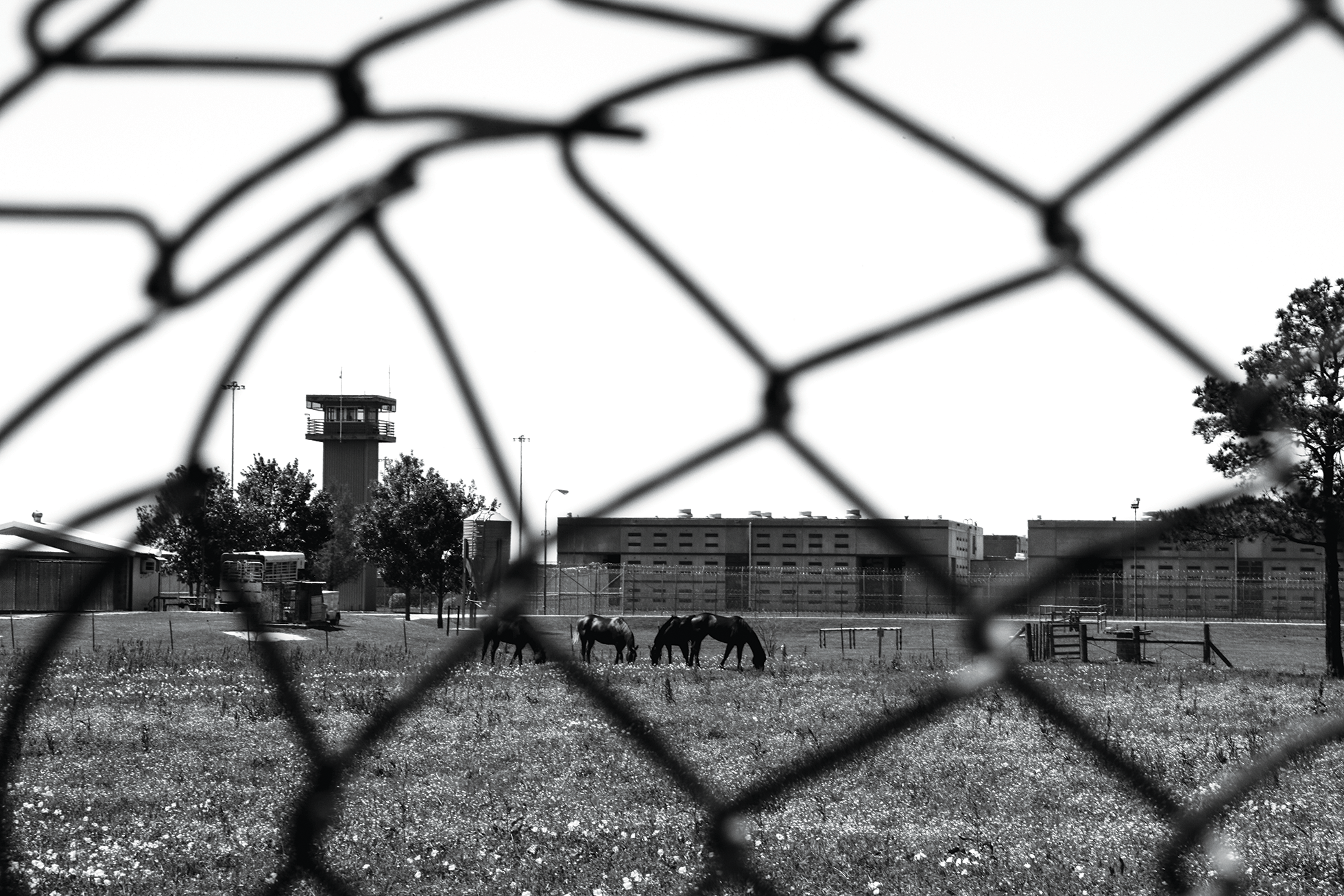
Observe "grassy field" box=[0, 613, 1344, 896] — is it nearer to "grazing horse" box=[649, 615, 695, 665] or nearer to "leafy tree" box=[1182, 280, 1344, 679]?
"leafy tree" box=[1182, 280, 1344, 679]

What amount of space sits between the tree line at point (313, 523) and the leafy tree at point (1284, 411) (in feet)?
1.78

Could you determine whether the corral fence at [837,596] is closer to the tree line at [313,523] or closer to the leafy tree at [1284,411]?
the tree line at [313,523]

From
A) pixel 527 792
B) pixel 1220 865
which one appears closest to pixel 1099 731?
pixel 527 792

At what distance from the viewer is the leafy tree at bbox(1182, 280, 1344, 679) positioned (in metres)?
0.84

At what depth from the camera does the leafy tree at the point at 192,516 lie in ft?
2.96

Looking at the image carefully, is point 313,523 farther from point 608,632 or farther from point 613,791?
point 613,791

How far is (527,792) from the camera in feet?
24.4

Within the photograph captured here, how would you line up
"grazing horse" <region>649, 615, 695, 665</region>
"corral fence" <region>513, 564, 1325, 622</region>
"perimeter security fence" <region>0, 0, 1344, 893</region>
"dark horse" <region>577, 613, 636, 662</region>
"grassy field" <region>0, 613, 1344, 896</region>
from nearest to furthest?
"perimeter security fence" <region>0, 0, 1344, 893</region>
"grassy field" <region>0, 613, 1344, 896</region>
"dark horse" <region>577, 613, 636, 662</region>
"grazing horse" <region>649, 615, 695, 665</region>
"corral fence" <region>513, 564, 1325, 622</region>

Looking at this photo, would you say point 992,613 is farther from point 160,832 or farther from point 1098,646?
point 1098,646

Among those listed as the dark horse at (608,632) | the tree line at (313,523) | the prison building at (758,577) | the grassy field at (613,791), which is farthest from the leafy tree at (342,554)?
the grassy field at (613,791)

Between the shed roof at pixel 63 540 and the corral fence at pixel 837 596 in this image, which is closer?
the shed roof at pixel 63 540

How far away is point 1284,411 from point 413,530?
85.1 ft

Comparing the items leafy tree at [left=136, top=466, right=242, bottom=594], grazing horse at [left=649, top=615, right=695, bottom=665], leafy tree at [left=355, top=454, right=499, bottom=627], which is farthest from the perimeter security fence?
grazing horse at [left=649, top=615, right=695, bottom=665]

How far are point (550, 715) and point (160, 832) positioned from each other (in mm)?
5066
